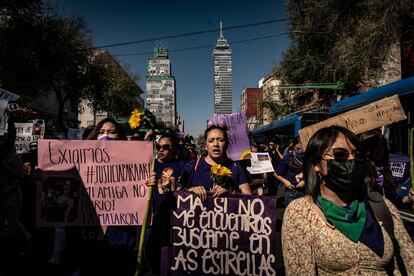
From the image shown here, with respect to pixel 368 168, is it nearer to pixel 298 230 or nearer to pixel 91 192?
pixel 298 230

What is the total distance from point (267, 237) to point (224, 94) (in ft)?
567

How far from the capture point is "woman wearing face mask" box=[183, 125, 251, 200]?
369 centimetres

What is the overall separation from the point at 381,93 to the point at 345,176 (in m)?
9.01

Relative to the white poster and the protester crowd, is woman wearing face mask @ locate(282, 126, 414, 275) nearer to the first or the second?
the protester crowd

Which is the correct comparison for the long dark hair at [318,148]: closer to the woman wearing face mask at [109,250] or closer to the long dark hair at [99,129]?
the woman wearing face mask at [109,250]

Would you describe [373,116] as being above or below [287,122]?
below

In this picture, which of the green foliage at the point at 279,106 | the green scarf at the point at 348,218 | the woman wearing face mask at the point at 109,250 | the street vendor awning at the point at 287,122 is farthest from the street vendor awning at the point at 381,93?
the green foliage at the point at 279,106

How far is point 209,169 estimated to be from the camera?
3.77 meters

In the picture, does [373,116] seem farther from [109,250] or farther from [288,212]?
[109,250]

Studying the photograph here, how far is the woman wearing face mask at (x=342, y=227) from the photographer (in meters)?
1.95

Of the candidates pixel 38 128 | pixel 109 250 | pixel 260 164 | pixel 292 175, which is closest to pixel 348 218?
pixel 109 250

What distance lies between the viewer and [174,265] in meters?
3.38

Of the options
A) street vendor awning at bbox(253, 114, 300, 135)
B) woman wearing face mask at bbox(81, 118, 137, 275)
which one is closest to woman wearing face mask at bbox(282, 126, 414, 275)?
woman wearing face mask at bbox(81, 118, 137, 275)

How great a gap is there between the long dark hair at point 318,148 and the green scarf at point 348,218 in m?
0.17
